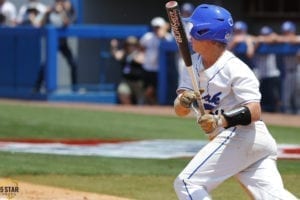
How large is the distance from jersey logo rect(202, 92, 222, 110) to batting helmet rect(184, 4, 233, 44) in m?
0.37

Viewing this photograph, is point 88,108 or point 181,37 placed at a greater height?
point 181,37

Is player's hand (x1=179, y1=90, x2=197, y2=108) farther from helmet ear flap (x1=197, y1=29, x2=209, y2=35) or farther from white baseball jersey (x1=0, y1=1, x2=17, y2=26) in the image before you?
white baseball jersey (x1=0, y1=1, x2=17, y2=26)

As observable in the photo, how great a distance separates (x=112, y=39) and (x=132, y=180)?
10.9 m

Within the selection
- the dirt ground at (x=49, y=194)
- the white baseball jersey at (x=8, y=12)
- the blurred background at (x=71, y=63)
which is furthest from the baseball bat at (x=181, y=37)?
the white baseball jersey at (x=8, y=12)

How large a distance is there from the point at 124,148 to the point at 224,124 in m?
6.17

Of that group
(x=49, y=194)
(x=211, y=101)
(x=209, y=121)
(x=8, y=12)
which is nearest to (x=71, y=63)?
(x=8, y=12)

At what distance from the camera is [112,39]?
1978cm

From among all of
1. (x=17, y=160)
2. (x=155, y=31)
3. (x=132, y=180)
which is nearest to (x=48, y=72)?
(x=155, y=31)

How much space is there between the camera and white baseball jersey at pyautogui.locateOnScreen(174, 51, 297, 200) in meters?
5.75

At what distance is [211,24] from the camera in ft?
19.4

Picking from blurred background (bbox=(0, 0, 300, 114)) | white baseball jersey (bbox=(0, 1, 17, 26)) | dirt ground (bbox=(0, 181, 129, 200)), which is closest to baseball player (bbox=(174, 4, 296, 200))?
dirt ground (bbox=(0, 181, 129, 200))

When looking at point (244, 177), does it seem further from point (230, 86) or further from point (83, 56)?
point (83, 56)

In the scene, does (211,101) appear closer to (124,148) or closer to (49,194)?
(49,194)

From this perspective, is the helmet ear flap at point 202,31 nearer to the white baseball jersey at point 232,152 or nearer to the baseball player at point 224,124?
the baseball player at point 224,124
